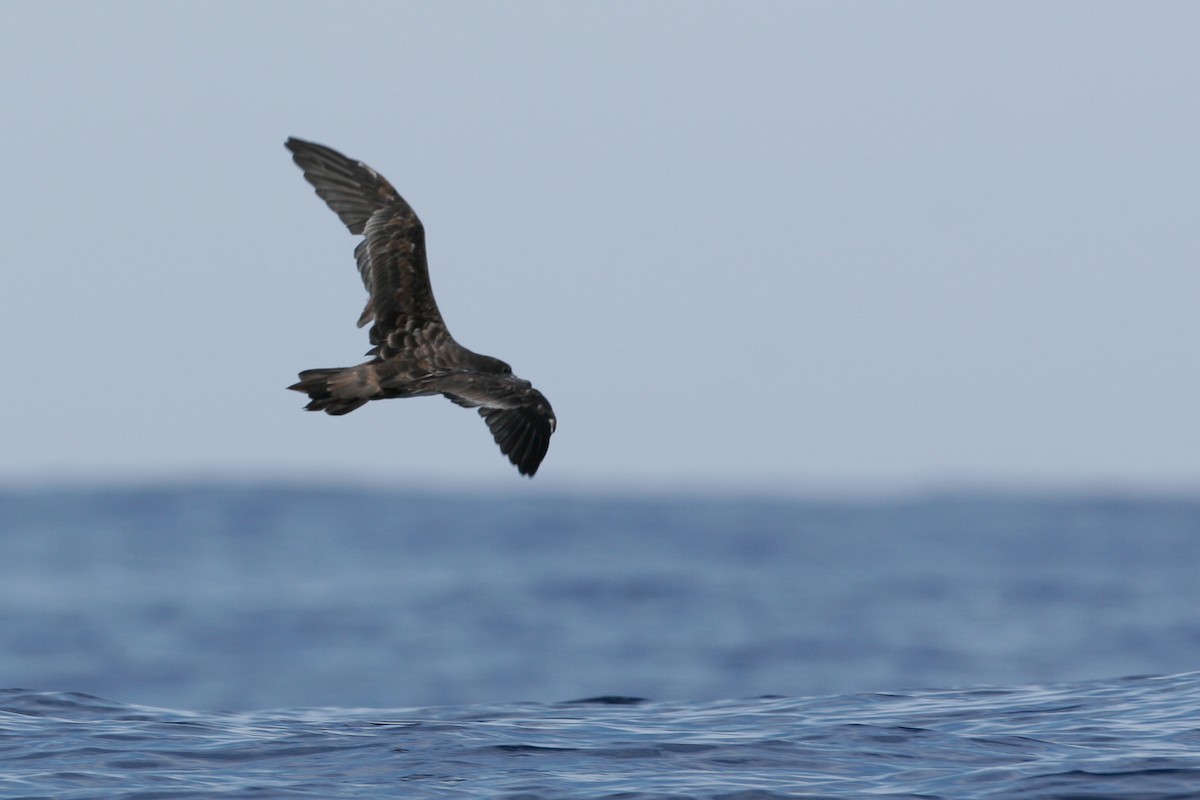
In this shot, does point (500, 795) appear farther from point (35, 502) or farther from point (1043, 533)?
point (35, 502)

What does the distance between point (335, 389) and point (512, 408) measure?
1.29 metres

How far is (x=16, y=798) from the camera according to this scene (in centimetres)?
945

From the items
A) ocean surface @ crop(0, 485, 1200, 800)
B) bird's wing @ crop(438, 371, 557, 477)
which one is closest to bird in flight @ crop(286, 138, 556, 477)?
bird's wing @ crop(438, 371, 557, 477)

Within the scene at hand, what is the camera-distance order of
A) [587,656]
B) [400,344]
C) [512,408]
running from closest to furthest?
[512,408], [400,344], [587,656]

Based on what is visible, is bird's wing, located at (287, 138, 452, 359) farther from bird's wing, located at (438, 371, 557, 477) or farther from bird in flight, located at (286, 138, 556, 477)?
bird's wing, located at (438, 371, 557, 477)

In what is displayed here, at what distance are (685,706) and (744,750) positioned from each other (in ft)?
7.07

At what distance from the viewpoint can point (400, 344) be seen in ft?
40.9

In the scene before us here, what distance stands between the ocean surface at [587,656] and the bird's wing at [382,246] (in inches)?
119

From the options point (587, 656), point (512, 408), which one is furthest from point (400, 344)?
point (587, 656)

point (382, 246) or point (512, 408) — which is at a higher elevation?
point (382, 246)

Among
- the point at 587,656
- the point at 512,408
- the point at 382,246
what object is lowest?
the point at 587,656

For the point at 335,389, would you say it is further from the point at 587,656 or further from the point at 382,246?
the point at 587,656

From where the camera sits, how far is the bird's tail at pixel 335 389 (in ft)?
37.2

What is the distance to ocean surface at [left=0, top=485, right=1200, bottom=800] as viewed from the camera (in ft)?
33.2
